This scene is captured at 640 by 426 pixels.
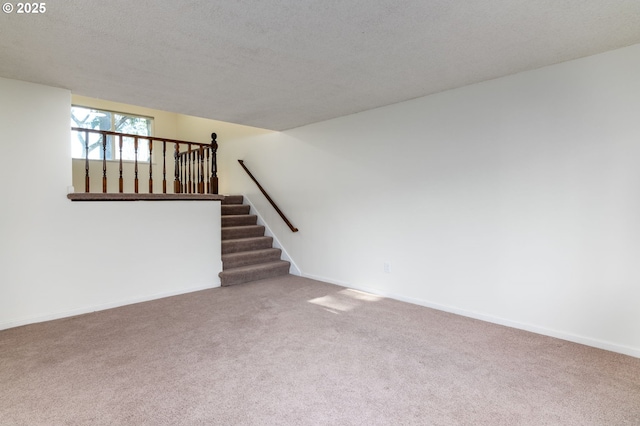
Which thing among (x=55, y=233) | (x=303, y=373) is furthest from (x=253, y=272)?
(x=303, y=373)

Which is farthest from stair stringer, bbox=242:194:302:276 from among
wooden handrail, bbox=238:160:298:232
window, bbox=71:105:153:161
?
window, bbox=71:105:153:161

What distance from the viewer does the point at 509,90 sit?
2.91 metres

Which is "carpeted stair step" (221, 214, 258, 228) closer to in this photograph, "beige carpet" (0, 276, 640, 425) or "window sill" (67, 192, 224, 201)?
"window sill" (67, 192, 224, 201)

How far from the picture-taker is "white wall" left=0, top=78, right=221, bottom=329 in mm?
3006

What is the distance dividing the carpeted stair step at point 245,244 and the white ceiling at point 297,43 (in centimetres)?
235

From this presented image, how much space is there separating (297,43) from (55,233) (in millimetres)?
3009

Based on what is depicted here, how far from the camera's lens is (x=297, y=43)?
2.30m

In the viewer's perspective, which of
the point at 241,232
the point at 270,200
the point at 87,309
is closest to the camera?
the point at 87,309

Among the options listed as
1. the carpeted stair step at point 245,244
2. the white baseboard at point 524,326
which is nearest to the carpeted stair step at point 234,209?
the carpeted stair step at point 245,244

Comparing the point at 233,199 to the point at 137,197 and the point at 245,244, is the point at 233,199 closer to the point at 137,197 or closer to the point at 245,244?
the point at 245,244

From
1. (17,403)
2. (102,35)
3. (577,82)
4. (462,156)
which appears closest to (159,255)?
(17,403)

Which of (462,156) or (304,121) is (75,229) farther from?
(462,156)

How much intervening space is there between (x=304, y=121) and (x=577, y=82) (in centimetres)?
306

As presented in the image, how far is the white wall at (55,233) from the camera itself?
9.86ft
